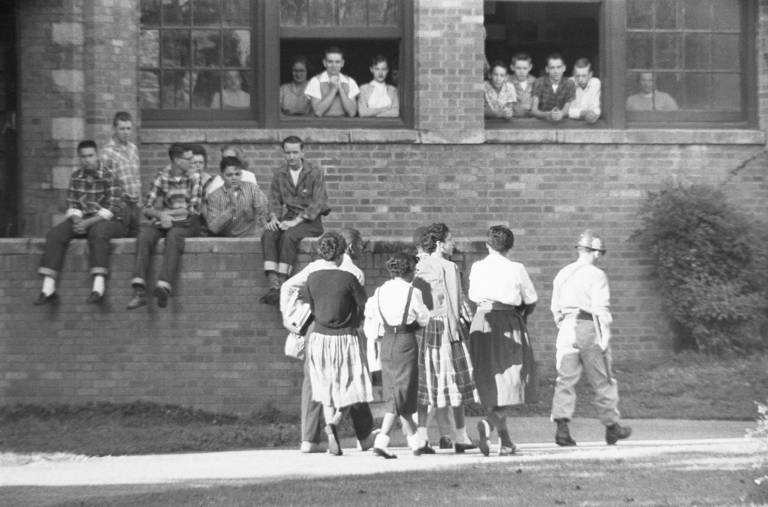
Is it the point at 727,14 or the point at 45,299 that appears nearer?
the point at 45,299

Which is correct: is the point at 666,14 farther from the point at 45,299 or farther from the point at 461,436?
the point at 45,299

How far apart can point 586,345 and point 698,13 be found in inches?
253

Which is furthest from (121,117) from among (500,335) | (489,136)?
(500,335)

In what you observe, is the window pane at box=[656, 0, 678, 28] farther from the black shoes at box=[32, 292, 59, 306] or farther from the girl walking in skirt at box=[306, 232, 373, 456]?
the black shoes at box=[32, 292, 59, 306]

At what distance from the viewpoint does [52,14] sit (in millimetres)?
17453

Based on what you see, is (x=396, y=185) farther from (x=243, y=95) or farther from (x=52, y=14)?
(x=52, y=14)

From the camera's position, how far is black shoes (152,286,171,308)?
49.3 feet

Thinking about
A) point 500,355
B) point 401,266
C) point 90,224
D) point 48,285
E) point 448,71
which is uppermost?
point 448,71

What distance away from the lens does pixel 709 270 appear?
17.7m

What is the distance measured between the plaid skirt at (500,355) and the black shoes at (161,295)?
3.04 m

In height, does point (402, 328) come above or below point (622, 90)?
below

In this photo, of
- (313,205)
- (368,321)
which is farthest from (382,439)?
(313,205)

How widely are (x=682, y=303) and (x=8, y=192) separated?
708 centimetres

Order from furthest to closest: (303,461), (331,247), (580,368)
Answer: (580,368)
(331,247)
(303,461)
